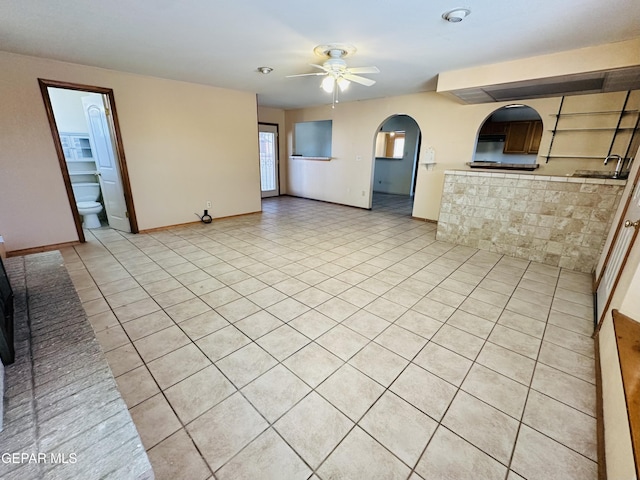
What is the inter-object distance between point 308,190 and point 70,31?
552 cm

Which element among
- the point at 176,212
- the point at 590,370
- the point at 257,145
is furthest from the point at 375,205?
the point at 590,370

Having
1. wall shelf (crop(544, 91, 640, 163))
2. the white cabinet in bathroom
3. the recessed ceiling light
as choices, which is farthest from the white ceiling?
→ the white cabinet in bathroom

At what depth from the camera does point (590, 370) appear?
1.75m

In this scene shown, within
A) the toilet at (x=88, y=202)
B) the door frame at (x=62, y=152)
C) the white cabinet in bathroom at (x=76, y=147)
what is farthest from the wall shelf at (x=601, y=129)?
the white cabinet in bathroom at (x=76, y=147)

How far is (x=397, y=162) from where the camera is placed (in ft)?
27.4

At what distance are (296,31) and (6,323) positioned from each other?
9.65ft

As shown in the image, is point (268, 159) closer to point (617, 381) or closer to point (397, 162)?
point (397, 162)

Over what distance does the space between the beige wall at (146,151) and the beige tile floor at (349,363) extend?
79 cm

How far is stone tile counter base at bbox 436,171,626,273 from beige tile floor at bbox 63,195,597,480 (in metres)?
0.25

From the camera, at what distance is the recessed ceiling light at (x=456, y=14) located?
206cm

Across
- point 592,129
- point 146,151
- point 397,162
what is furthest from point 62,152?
point 397,162

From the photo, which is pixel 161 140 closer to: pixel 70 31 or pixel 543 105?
pixel 70 31

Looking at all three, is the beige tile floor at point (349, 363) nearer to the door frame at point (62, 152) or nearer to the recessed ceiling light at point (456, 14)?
the door frame at point (62, 152)

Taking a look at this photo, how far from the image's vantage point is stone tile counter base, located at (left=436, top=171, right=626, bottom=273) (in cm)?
304
